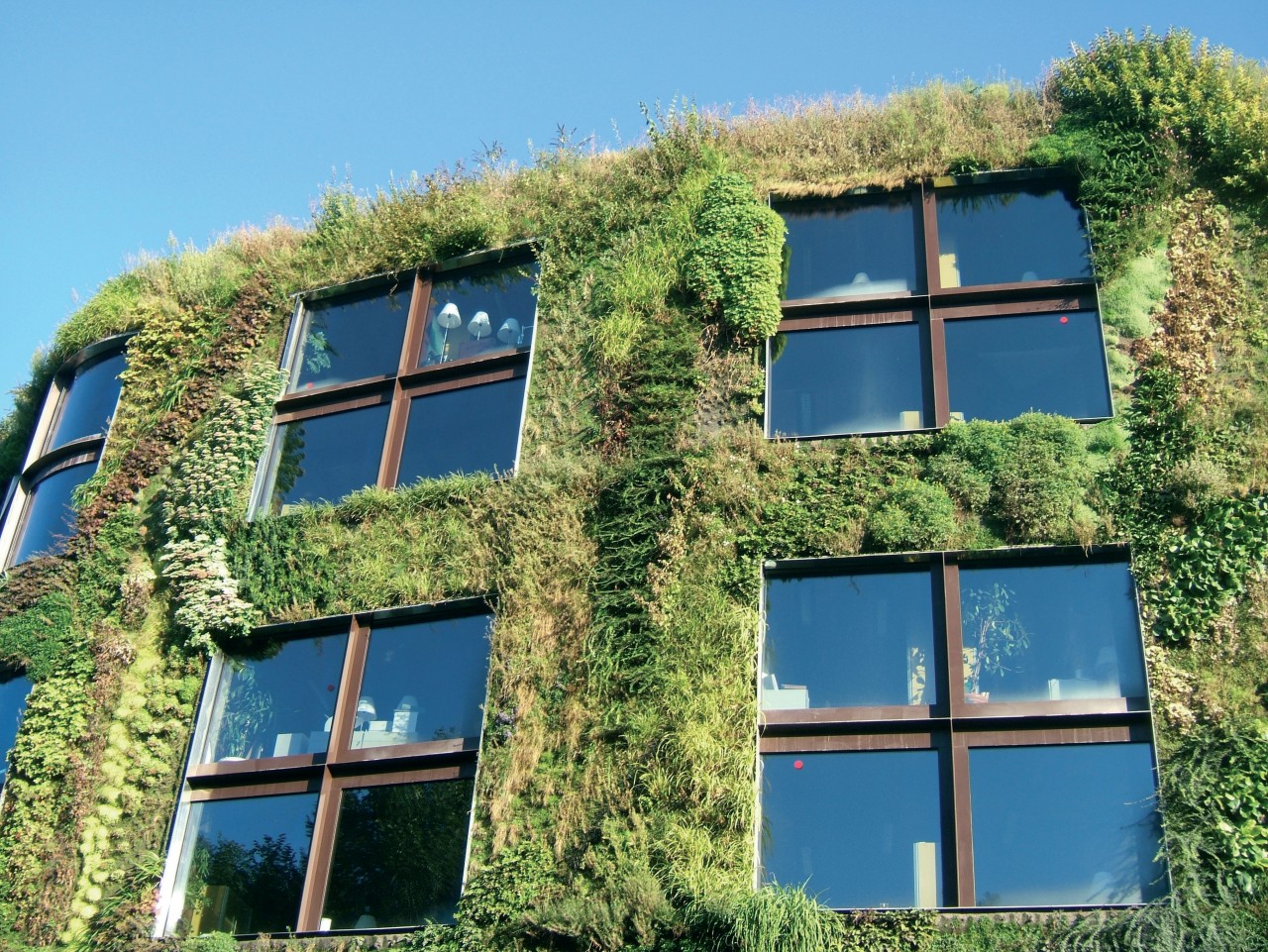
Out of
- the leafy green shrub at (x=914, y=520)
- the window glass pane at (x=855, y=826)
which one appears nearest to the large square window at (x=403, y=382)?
the leafy green shrub at (x=914, y=520)

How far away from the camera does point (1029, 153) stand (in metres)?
14.9

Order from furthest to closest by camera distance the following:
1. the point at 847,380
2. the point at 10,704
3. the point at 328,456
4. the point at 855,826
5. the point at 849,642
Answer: the point at 10,704, the point at 328,456, the point at 847,380, the point at 849,642, the point at 855,826

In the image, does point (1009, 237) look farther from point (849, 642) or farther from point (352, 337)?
point (352, 337)

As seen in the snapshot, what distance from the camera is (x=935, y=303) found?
14.3m

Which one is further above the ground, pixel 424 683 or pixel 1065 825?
pixel 424 683

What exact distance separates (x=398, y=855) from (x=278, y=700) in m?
2.19

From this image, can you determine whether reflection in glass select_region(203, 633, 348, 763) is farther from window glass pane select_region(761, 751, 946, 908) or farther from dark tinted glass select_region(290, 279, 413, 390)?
window glass pane select_region(761, 751, 946, 908)

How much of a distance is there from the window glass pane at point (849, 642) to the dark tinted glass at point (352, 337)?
18.1 ft

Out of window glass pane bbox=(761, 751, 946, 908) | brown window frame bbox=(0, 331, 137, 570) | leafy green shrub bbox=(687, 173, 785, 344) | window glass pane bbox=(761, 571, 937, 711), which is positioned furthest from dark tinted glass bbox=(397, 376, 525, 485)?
window glass pane bbox=(761, 751, 946, 908)

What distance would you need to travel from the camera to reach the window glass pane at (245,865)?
1323 centimetres

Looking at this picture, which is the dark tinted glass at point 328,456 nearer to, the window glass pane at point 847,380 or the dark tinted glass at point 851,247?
the window glass pane at point 847,380

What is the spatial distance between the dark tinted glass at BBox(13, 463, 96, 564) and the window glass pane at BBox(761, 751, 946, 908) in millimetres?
8965

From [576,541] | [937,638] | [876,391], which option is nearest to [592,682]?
[576,541]

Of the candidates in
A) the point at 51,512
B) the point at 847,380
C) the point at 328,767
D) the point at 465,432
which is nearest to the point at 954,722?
the point at 847,380
